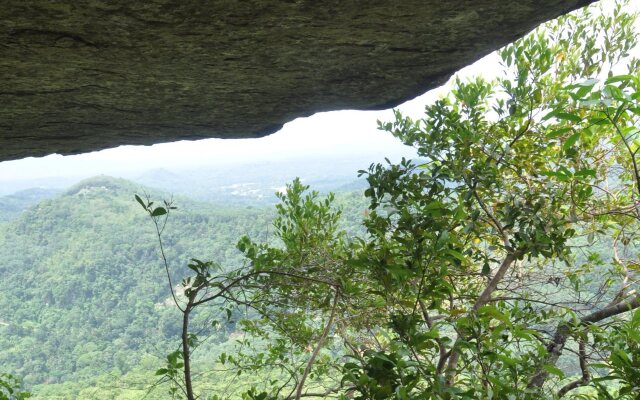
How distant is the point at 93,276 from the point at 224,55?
1623 inches

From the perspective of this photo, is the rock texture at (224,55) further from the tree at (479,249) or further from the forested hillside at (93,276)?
the forested hillside at (93,276)

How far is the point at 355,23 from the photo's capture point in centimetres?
211

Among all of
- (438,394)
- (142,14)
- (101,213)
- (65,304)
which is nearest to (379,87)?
(142,14)

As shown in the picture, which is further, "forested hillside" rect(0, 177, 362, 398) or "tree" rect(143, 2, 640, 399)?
"forested hillside" rect(0, 177, 362, 398)

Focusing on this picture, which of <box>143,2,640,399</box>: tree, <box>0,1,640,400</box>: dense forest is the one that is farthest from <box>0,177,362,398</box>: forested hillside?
<box>143,2,640,399</box>: tree

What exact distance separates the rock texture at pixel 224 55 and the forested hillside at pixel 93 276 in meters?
18.6

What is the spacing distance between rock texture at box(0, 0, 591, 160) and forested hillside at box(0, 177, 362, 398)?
18598mm

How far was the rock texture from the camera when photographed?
6.27ft

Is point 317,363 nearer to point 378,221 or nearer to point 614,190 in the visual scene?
point 378,221

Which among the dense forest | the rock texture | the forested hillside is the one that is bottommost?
the forested hillside

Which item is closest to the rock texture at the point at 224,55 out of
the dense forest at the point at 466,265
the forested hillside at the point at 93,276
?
the dense forest at the point at 466,265

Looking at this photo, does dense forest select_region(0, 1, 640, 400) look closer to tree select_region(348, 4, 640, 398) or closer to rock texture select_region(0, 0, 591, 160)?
tree select_region(348, 4, 640, 398)

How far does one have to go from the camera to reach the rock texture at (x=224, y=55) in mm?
1910

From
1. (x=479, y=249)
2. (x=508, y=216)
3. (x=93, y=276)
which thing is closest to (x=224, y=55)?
(x=508, y=216)
